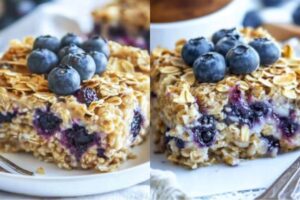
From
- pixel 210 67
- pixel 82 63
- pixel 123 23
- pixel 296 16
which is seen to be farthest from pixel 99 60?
pixel 296 16

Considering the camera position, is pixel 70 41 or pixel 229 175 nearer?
pixel 229 175

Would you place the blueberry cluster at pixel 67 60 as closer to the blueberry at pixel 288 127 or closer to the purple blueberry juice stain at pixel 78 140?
the purple blueberry juice stain at pixel 78 140

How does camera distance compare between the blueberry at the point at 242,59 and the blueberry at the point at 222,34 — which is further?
the blueberry at the point at 222,34

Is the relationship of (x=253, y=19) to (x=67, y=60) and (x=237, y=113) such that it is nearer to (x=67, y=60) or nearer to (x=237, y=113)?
(x=237, y=113)

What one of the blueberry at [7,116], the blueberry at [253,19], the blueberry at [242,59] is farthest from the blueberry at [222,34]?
the blueberry at [253,19]

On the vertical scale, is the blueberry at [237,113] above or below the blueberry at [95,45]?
below

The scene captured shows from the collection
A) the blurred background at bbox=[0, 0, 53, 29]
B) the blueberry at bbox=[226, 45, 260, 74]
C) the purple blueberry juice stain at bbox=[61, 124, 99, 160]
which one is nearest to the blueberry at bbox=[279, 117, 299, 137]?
the blueberry at bbox=[226, 45, 260, 74]

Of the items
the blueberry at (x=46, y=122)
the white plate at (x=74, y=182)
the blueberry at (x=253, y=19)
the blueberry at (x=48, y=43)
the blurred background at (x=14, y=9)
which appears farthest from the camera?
the blurred background at (x=14, y=9)

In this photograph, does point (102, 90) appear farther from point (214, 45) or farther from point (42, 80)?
point (214, 45)
